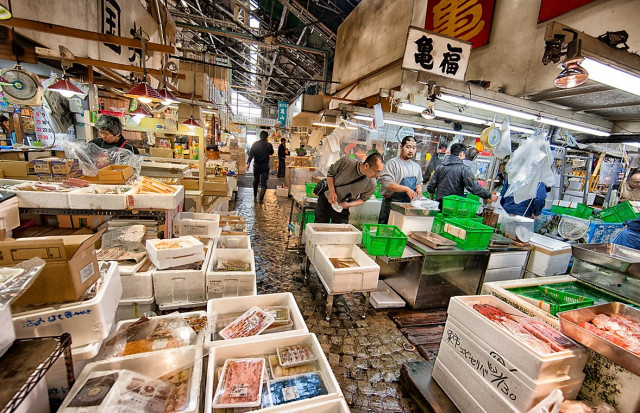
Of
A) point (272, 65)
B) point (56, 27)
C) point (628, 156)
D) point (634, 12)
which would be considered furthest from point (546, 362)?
point (272, 65)

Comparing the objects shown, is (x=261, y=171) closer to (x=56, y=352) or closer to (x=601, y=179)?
(x=56, y=352)

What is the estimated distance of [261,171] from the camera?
959cm

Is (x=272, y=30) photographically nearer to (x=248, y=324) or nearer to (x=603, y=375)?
(x=248, y=324)

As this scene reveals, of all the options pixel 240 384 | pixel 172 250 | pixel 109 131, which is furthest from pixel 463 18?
A: pixel 240 384

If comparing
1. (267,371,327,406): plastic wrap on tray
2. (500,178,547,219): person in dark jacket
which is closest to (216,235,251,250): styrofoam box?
(267,371,327,406): plastic wrap on tray

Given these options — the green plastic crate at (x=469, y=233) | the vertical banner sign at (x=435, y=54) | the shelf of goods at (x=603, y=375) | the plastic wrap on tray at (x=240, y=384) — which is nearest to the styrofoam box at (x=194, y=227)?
the plastic wrap on tray at (x=240, y=384)

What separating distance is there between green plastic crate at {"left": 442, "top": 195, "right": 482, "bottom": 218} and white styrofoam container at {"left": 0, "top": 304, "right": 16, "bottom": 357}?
4.40 m

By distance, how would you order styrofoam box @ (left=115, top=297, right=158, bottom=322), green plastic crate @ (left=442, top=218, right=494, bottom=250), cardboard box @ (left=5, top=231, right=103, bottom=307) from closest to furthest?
cardboard box @ (left=5, top=231, right=103, bottom=307) < styrofoam box @ (left=115, top=297, right=158, bottom=322) < green plastic crate @ (left=442, top=218, right=494, bottom=250)

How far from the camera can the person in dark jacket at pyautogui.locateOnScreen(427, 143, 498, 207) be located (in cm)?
475

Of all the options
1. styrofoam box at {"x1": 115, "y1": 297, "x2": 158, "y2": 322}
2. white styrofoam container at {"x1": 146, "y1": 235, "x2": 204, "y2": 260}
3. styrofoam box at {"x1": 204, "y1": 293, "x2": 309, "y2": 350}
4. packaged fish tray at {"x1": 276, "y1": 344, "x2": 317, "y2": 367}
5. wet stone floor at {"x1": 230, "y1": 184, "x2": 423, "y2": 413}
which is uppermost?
white styrofoam container at {"x1": 146, "y1": 235, "x2": 204, "y2": 260}

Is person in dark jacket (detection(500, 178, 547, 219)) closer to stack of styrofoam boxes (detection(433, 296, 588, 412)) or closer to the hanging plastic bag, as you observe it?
the hanging plastic bag

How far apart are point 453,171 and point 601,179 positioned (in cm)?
663

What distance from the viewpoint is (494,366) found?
1.87 metres

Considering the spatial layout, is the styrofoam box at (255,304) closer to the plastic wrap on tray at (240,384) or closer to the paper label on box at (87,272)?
the plastic wrap on tray at (240,384)
